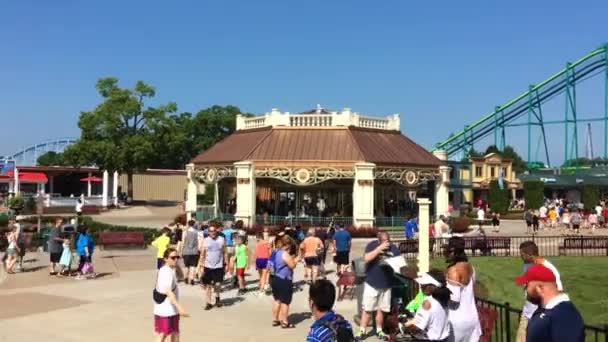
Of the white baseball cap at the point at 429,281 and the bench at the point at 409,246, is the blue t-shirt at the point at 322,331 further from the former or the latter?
the bench at the point at 409,246

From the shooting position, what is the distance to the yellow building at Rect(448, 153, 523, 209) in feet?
223

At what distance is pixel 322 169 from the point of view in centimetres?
3203

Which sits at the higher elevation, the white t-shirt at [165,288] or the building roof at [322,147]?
the building roof at [322,147]

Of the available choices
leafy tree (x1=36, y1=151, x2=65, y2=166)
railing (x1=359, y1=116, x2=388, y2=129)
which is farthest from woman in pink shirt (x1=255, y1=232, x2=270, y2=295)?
leafy tree (x1=36, y1=151, x2=65, y2=166)

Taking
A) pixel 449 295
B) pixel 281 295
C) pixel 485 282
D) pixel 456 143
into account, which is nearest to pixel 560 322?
pixel 449 295

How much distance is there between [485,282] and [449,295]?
11.8 m

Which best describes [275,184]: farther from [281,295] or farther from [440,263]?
[281,295]

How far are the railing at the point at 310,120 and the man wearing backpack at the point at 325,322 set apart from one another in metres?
29.9

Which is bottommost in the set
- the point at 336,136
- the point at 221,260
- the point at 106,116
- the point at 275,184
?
the point at 221,260

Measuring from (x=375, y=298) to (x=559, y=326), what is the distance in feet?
17.0

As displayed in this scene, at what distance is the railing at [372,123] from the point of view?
36.0 metres

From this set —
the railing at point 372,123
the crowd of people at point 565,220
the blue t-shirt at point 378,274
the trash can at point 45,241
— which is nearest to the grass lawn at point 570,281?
the blue t-shirt at point 378,274

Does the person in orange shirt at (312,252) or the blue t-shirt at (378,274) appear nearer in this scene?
the blue t-shirt at (378,274)

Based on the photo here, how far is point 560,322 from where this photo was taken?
16.0 ft
